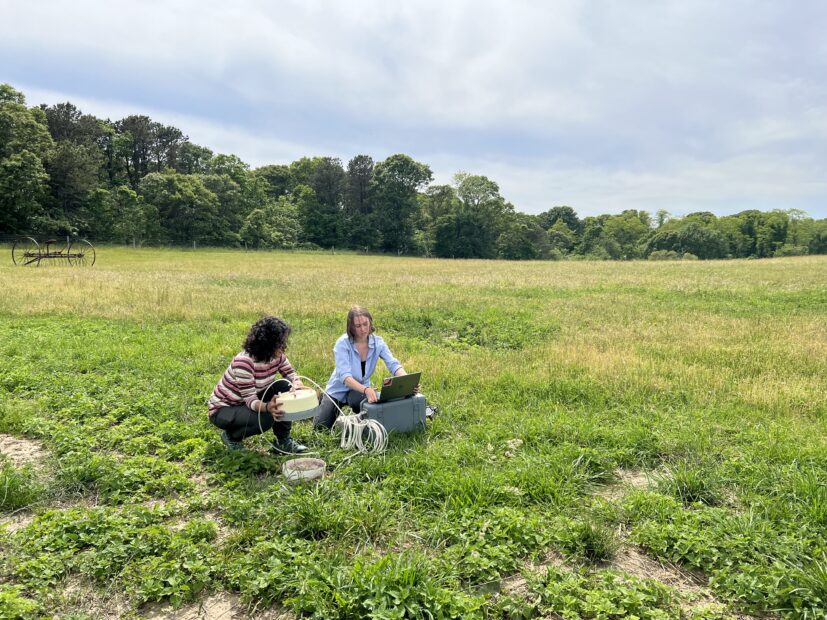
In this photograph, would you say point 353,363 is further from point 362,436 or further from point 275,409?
point 275,409

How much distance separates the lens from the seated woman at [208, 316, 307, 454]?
15.1 feet

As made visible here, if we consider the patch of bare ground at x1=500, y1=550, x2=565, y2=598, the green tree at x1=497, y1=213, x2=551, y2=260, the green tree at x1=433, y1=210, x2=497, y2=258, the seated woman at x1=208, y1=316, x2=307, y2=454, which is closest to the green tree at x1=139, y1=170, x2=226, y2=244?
the green tree at x1=433, y1=210, x2=497, y2=258

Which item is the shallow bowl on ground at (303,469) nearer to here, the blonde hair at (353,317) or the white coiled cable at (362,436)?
the white coiled cable at (362,436)

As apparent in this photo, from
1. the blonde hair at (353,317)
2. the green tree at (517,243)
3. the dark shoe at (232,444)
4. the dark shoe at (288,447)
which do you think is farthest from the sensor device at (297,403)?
the green tree at (517,243)

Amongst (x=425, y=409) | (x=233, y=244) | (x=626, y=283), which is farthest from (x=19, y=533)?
(x=233, y=244)

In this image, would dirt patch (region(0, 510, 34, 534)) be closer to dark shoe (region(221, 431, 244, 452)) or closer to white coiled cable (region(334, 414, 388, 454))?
dark shoe (region(221, 431, 244, 452))

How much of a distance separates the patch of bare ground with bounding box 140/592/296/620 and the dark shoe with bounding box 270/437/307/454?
1.94m

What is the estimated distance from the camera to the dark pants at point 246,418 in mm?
4586

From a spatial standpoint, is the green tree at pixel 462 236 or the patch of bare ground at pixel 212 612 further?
the green tree at pixel 462 236

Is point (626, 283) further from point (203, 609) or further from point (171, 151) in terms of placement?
point (171, 151)

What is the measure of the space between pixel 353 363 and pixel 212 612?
2952 millimetres

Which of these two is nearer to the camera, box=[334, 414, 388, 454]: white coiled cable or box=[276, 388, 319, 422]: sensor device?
box=[276, 388, 319, 422]: sensor device

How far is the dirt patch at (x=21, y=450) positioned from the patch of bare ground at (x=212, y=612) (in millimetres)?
2606

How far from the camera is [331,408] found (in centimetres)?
544
